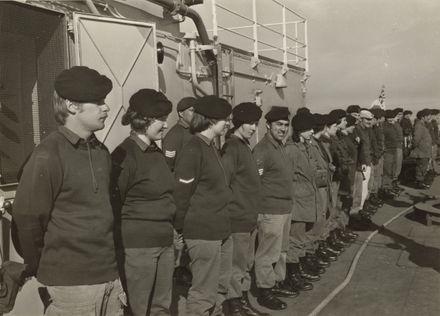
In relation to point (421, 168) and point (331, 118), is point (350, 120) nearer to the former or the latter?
point (331, 118)

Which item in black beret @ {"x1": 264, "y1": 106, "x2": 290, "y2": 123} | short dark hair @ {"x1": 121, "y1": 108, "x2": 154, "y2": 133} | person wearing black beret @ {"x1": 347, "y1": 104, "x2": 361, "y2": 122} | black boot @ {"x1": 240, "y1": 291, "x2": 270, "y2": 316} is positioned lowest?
black boot @ {"x1": 240, "y1": 291, "x2": 270, "y2": 316}

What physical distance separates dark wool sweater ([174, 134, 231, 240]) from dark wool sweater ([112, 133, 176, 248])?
1.42 feet

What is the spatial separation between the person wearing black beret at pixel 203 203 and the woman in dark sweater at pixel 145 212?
402 millimetres

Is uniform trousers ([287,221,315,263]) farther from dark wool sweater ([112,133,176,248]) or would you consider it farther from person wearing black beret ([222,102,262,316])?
dark wool sweater ([112,133,176,248])

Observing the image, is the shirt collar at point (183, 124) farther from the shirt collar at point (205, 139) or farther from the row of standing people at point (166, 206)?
the shirt collar at point (205, 139)

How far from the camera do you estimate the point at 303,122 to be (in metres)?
5.46

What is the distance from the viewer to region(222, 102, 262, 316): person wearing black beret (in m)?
4.14

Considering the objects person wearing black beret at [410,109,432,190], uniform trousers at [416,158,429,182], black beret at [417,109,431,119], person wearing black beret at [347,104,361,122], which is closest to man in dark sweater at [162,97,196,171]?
person wearing black beret at [347,104,361,122]

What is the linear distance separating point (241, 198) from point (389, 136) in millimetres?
8220

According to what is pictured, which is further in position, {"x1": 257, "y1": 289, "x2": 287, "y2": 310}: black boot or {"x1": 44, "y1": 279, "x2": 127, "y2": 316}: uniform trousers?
{"x1": 257, "y1": 289, "x2": 287, "y2": 310}: black boot

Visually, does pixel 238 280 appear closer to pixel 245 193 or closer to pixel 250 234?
pixel 250 234

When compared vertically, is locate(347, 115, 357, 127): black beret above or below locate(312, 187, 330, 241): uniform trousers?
above

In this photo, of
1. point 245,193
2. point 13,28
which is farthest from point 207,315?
point 13,28

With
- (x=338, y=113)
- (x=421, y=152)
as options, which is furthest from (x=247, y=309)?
(x=421, y=152)
